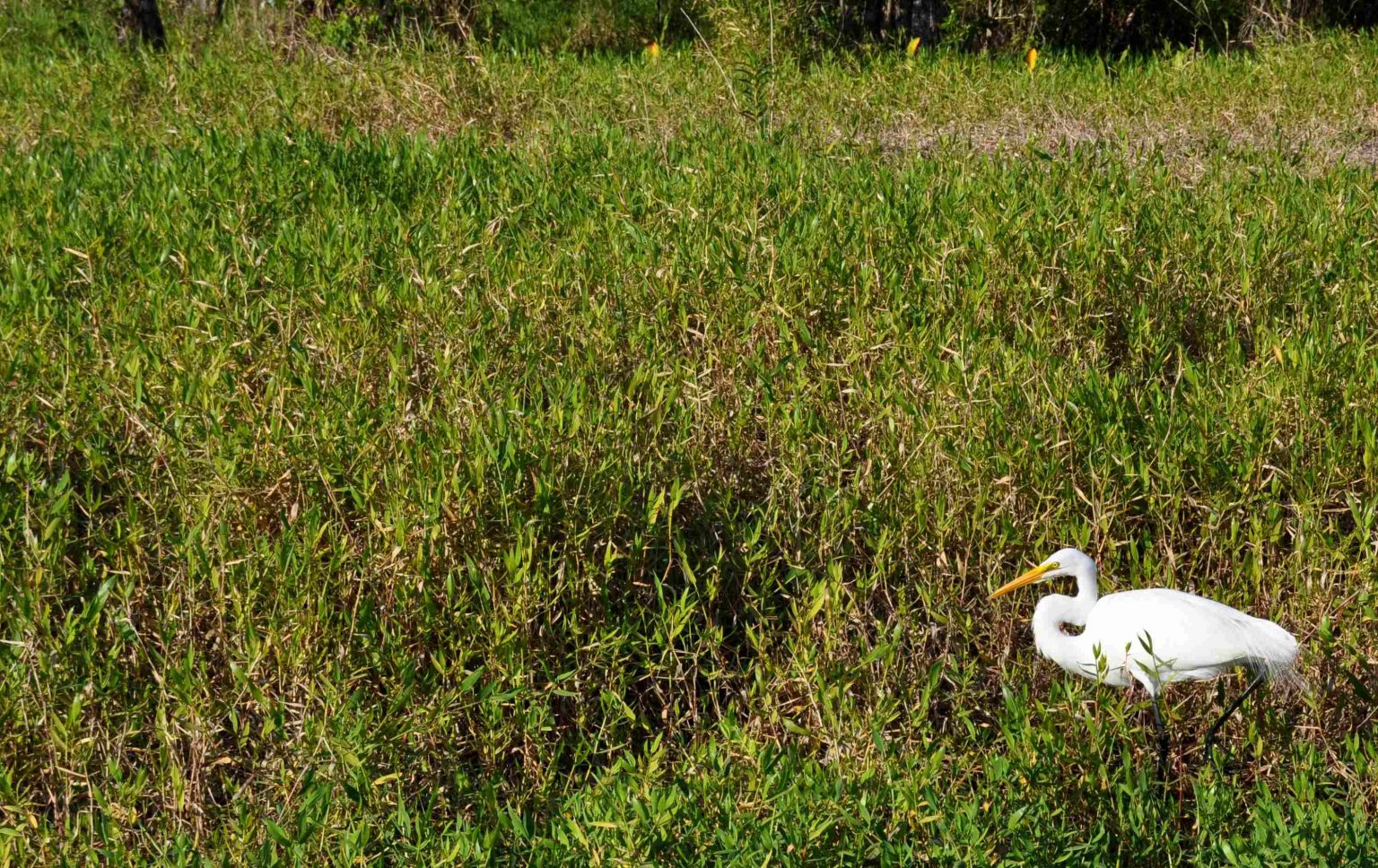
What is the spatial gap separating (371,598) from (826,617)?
1.08 metres

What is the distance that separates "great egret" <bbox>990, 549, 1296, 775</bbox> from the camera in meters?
2.73

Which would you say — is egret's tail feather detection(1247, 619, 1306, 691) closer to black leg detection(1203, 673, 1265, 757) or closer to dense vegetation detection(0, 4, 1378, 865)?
black leg detection(1203, 673, 1265, 757)

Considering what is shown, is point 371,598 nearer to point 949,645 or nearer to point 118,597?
point 118,597

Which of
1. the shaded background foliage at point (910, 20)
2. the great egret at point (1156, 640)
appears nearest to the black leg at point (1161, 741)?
the great egret at point (1156, 640)

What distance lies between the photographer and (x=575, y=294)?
170 inches

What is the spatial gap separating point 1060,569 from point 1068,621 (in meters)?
0.13

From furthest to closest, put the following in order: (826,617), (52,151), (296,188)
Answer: (52,151), (296,188), (826,617)

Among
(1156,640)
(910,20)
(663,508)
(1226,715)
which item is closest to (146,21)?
(910,20)

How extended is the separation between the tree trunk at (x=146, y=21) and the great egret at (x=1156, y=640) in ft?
24.6

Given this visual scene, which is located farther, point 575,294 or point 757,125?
point 757,125

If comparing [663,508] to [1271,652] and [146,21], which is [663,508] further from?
[146,21]

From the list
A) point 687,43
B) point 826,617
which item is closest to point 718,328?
point 826,617

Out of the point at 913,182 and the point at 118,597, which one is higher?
the point at 913,182

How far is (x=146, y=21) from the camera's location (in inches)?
335
